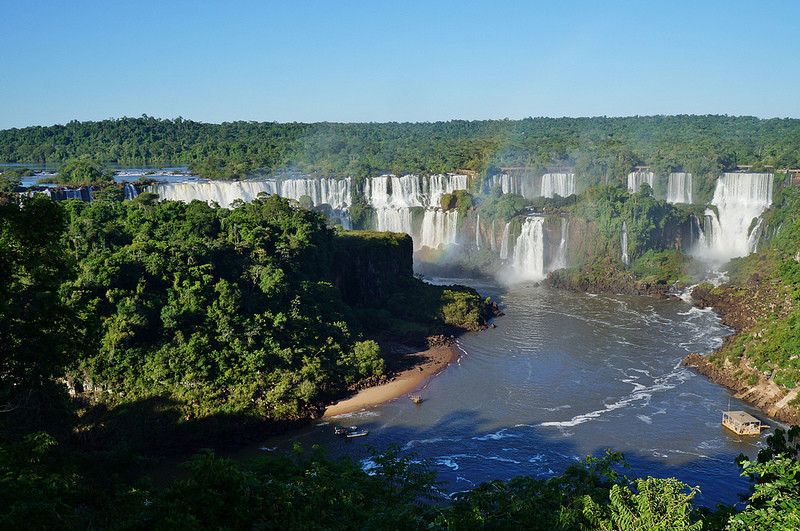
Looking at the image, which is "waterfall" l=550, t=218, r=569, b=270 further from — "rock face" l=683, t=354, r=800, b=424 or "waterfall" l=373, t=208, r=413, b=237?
"rock face" l=683, t=354, r=800, b=424

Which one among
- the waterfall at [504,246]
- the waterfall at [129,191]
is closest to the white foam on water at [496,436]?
the waterfall at [504,246]

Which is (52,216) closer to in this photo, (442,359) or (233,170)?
(442,359)

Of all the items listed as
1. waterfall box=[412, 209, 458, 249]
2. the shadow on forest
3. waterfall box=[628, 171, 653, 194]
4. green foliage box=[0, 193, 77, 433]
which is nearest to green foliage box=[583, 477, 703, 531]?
green foliage box=[0, 193, 77, 433]

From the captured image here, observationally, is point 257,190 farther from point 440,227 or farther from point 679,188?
point 679,188

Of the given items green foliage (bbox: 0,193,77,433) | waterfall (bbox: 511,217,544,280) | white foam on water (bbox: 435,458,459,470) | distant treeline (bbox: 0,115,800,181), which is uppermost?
distant treeline (bbox: 0,115,800,181)

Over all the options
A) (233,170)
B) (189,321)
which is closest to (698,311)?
(189,321)

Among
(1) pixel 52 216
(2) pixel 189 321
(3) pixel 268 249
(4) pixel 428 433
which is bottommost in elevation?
(4) pixel 428 433
